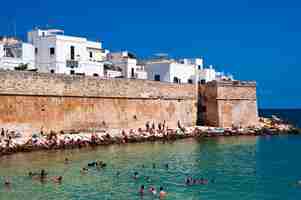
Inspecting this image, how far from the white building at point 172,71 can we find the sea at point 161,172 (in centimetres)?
1439

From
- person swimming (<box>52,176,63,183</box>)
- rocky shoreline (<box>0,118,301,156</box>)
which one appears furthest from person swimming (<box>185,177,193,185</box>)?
rocky shoreline (<box>0,118,301,156</box>)

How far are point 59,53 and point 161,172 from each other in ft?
52.0

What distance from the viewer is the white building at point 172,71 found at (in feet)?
130

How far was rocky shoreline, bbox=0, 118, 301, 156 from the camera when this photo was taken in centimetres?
2120

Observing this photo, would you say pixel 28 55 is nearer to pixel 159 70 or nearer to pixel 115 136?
pixel 115 136

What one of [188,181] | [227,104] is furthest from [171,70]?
[188,181]

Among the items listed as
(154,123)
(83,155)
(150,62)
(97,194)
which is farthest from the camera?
(150,62)

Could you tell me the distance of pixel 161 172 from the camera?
56.9ft

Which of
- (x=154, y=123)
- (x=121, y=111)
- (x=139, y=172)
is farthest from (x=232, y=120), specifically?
(x=139, y=172)

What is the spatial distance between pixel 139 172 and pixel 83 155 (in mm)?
4524

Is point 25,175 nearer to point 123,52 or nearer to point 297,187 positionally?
point 297,187

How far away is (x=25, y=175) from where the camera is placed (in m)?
15.9

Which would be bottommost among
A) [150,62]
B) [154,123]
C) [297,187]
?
[297,187]

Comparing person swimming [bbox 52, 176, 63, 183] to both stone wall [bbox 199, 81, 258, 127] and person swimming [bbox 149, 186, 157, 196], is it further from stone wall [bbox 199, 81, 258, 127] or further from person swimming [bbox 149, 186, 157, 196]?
stone wall [bbox 199, 81, 258, 127]
